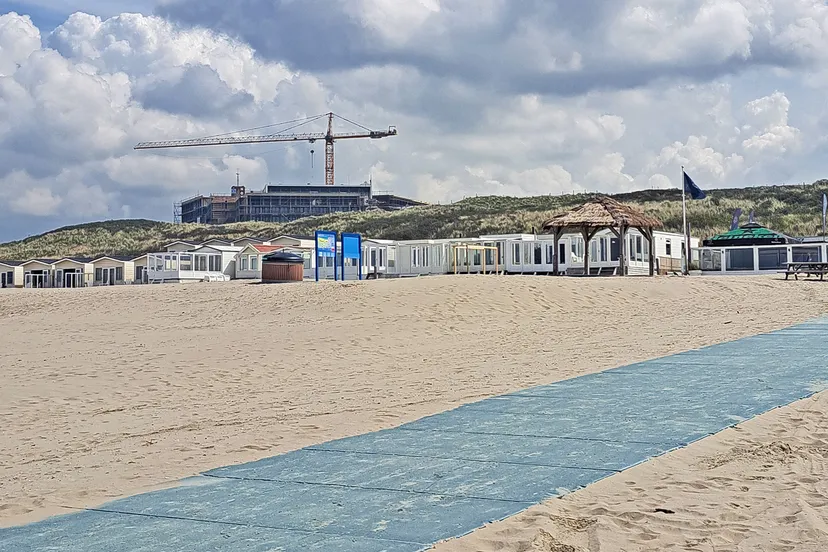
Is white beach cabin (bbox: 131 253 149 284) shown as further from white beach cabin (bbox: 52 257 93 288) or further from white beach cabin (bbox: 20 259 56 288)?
white beach cabin (bbox: 20 259 56 288)

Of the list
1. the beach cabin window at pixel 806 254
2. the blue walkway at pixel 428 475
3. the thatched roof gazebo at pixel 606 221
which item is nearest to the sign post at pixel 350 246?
the thatched roof gazebo at pixel 606 221

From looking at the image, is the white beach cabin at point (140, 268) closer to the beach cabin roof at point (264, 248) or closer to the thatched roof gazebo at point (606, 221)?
the beach cabin roof at point (264, 248)

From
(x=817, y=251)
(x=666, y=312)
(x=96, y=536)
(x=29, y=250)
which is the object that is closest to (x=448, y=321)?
(x=666, y=312)

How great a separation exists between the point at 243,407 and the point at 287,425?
146 cm

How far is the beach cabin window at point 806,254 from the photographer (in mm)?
34438

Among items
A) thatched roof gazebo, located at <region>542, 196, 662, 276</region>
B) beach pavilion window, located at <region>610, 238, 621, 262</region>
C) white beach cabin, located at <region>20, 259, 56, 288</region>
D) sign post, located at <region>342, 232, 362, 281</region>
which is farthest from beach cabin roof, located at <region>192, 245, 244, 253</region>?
beach pavilion window, located at <region>610, 238, 621, 262</region>

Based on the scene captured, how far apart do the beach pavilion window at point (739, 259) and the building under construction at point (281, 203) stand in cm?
9841

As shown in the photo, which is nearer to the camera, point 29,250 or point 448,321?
point 448,321

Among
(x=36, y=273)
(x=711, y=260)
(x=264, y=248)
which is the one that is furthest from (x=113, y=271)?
(x=711, y=260)

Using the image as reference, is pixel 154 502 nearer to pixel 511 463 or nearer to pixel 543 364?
pixel 511 463

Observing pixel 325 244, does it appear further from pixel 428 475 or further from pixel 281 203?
pixel 281 203

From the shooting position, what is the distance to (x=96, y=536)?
489 cm

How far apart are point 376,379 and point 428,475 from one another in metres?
5.35

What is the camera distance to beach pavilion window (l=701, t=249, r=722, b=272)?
1468 inches
